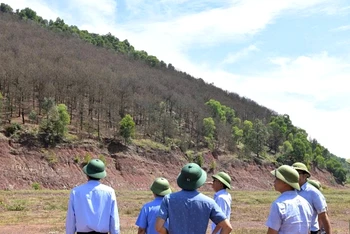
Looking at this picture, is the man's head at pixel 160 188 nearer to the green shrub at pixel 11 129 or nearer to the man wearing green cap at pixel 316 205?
the man wearing green cap at pixel 316 205

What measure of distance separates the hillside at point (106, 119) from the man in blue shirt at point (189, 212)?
4699 cm

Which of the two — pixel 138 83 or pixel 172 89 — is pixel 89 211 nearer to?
pixel 138 83

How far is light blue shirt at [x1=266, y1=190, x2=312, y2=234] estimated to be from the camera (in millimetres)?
4398

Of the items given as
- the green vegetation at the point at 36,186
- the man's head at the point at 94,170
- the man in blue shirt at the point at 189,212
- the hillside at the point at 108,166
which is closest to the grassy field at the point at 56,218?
the man's head at the point at 94,170

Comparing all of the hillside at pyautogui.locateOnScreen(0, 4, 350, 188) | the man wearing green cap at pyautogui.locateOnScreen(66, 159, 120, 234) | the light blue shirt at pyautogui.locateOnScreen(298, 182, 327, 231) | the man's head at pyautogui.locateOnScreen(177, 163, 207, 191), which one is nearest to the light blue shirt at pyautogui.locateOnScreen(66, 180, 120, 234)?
the man wearing green cap at pyautogui.locateOnScreen(66, 159, 120, 234)

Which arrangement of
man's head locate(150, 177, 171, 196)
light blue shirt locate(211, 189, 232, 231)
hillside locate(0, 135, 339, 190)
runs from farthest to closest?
hillside locate(0, 135, 339, 190) → light blue shirt locate(211, 189, 232, 231) → man's head locate(150, 177, 171, 196)

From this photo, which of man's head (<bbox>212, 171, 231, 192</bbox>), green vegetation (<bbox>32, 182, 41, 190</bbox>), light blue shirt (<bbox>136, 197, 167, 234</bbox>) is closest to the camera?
light blue shirt (<bbox>136, 197, 167, 234</bbox>)

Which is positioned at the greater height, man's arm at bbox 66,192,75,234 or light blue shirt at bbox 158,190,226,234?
light blue shirt at bbox 158,190,226,234

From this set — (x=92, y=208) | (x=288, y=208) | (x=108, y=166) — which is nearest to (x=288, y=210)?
(x=288, y=208)

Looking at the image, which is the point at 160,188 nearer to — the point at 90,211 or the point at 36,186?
the point at 90,211

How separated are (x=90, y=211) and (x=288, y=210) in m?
2.44

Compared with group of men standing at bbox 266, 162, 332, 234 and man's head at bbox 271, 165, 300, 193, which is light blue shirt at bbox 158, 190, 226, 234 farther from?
man's head at bbox 271, 165, 300, 193

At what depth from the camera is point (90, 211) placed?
212 inches

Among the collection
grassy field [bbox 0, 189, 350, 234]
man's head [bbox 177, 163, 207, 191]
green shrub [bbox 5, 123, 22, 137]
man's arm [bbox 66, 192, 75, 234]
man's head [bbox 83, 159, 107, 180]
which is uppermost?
man's head [bbox 177, 163, 207, 191]
